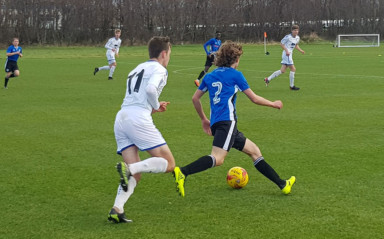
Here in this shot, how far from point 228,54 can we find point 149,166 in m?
1.79

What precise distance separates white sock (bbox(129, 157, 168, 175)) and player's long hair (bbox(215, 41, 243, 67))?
157 centimetres

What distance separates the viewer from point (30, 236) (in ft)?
17.5

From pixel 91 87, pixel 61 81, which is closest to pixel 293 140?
pixel 91 87

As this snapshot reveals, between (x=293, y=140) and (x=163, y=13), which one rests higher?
(x=163, y=13)

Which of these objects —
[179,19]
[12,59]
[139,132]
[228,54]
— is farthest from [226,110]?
[179,19]

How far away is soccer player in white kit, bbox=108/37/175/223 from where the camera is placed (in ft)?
18.1

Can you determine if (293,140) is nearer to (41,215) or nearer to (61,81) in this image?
(41,215)

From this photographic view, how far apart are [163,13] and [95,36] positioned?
8.40 metres

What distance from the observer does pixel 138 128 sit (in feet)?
18.1

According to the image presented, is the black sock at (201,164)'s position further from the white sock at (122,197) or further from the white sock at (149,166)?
the white sock at (122,197)

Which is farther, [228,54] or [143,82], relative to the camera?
[228,54]

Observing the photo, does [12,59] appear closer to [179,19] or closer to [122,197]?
[122,197]

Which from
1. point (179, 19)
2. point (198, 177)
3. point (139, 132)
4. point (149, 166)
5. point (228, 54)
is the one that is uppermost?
point (179, 19)

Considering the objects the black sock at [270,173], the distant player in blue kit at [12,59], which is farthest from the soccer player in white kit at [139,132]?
Result: the distant player in blue kit at [12,59]
